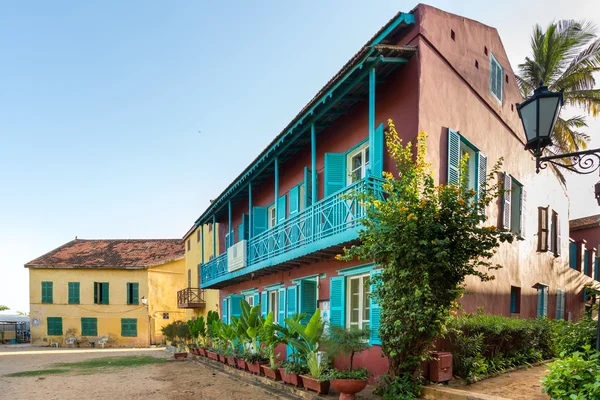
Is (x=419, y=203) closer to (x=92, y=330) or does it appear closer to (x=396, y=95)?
(x=396, y=95)

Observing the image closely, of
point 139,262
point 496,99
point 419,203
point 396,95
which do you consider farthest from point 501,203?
point 139,262

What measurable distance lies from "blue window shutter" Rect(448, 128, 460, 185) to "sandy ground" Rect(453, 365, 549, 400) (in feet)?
11.9

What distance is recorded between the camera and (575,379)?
16.3 ft

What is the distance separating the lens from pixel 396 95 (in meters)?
9.63

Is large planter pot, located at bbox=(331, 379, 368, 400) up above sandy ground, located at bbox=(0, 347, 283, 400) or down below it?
above

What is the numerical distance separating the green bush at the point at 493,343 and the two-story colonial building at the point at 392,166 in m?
0.69

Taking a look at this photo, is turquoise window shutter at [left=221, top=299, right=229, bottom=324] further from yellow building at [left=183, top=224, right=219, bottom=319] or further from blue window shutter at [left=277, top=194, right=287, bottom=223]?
blue window shutter at [left=277, top=194, right=287, bottom=223]

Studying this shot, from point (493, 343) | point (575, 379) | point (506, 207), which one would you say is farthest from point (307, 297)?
point (575, 379)

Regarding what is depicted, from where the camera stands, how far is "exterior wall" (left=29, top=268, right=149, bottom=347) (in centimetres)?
3344

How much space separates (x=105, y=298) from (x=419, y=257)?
31.1 m

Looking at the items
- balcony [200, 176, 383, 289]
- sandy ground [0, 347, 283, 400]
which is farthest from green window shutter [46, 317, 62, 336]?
balcony [200, 176, 383, 289]

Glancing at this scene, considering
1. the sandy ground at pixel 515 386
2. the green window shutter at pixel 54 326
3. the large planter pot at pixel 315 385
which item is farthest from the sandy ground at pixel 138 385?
the green window shutter at pixel 54 326

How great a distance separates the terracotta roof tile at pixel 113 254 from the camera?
3438 cm

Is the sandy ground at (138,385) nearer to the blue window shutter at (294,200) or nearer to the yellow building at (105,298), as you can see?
the blue window shutter at (294,200)
